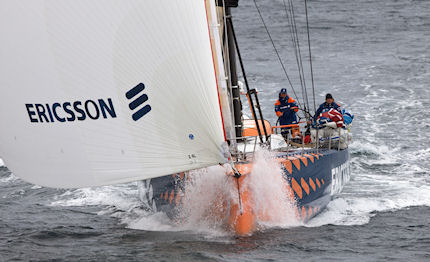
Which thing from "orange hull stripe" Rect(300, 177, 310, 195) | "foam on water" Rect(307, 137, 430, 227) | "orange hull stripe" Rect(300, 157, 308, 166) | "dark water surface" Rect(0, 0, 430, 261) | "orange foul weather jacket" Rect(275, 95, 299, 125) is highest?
"orange foul weather jacket" Rect(275, 95, 299, 125)

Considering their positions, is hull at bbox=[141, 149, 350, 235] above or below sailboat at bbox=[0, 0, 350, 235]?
below

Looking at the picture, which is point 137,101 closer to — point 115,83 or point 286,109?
point 115,83

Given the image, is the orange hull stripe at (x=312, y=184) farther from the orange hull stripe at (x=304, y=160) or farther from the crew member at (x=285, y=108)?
the crew member at (x=285, y=108)

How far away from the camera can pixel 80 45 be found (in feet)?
24.6

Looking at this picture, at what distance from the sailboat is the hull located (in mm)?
1127

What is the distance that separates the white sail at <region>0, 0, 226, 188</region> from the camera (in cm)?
748

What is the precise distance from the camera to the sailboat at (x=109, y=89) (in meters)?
7.48

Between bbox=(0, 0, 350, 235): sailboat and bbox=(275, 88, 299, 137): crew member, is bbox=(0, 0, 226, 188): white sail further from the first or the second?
bbox=(275, 88, 299, 137): crew member

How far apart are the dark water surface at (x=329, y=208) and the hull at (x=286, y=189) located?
194 millimetres

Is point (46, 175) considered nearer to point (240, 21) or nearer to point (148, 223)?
point (148, 223)

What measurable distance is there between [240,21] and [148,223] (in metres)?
24.4

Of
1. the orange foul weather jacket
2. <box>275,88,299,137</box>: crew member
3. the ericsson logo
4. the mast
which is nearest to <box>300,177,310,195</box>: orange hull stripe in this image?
the mast

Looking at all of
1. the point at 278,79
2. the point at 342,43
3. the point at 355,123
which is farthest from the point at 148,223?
the point at 342,43

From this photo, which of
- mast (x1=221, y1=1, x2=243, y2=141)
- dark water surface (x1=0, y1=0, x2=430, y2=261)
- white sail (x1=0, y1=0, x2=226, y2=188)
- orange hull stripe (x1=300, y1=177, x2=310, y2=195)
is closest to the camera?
white sail (x1=0, y1=0, x2=226, y2=188)
